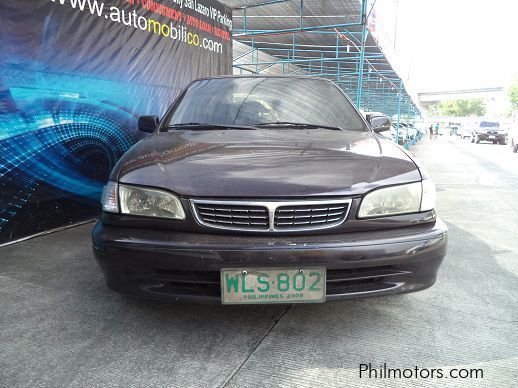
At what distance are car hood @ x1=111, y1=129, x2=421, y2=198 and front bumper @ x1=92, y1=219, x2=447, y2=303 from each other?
0.22 m

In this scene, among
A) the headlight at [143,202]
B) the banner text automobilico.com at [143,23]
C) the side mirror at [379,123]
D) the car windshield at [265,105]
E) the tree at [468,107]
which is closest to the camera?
the headlight at [143,202]

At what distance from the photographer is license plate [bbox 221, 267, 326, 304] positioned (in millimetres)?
1790

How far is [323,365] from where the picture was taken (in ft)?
6.05

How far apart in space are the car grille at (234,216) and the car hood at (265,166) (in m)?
0.06

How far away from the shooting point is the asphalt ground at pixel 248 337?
1774 mm

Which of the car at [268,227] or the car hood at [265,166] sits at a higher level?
the car hood at [265,166]

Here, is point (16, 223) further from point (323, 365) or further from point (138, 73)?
point (323, 365)

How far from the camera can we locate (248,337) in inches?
81.6

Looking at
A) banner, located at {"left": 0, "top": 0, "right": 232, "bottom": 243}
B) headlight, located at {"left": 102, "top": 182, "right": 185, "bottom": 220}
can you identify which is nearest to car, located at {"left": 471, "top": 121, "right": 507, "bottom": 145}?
banner, located at {"left": 0, "top": 0, "right": 232, "bottom": 243}

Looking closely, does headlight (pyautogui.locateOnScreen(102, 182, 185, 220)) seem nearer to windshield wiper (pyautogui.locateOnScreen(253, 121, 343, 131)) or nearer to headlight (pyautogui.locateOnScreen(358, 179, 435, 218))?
headlight (pyautogui.locateOnScreen(358, 179, 435, 218))

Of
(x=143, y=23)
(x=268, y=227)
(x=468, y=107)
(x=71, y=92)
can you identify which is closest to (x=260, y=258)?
(x=268, y=227)

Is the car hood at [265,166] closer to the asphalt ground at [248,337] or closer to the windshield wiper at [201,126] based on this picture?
the windshield wiper at [201,126]
